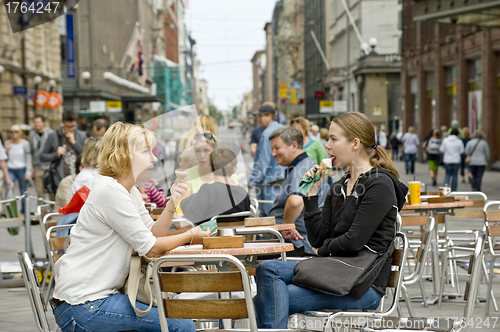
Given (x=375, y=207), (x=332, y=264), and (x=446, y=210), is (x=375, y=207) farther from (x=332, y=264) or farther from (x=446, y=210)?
(x=446, y=210)

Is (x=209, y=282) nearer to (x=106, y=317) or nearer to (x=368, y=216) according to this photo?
(x=106, y=317)

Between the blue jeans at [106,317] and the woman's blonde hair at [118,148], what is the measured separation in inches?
23.5

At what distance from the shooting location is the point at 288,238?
556 centimetres

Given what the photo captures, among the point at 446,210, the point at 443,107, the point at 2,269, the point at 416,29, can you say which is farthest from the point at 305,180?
the point at 416,29

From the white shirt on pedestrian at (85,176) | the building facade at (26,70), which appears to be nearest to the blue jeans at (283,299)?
the white shirt on pedestrian at (85,176)

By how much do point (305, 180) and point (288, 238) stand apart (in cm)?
159

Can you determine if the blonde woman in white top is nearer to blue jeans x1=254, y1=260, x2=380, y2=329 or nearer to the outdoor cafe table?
blue jeans x1=254, y1=260, x2=380, y2=329

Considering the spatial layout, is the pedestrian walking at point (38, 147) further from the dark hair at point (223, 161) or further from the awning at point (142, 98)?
the awning at point (142, 98)

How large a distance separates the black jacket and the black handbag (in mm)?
55

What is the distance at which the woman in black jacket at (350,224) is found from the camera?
12.2 feet

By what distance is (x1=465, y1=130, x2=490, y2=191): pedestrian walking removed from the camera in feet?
57.0

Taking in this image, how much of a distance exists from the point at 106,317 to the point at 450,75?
28.9 m

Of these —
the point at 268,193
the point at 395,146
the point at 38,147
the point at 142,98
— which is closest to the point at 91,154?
the point at 268,193

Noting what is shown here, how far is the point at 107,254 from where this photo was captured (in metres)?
3.26
